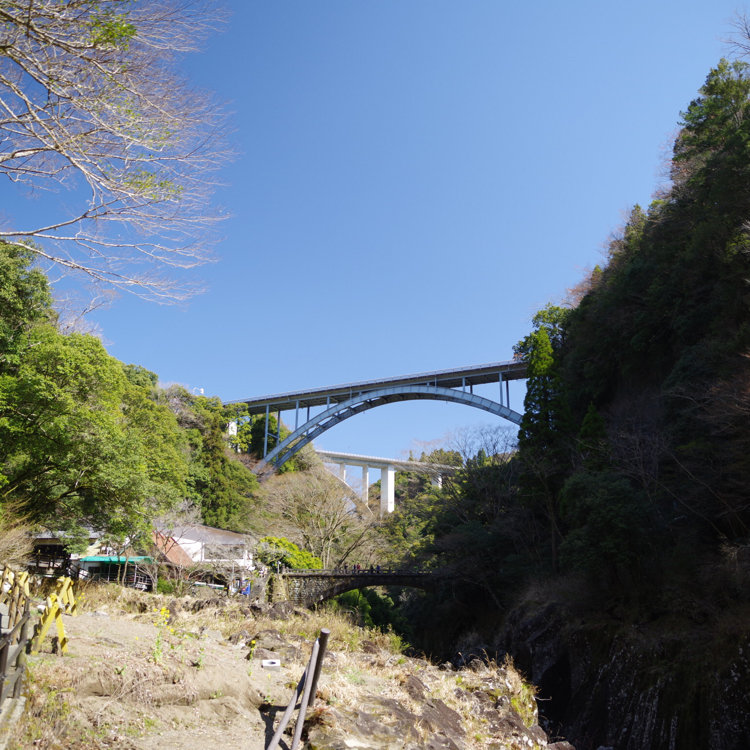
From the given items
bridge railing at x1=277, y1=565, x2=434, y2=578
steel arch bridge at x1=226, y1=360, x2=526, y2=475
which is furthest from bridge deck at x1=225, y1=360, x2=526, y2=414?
bridge railing at x1=277, y1=565, x2=434, y2=578

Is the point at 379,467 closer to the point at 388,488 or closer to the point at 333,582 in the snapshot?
the point at 388,488

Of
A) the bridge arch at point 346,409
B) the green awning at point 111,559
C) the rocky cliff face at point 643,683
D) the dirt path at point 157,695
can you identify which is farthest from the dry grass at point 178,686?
the bridge arch at point 346,409

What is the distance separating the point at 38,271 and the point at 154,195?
→ 1274 cm

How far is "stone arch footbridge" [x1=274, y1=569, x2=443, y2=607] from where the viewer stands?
25.3 m

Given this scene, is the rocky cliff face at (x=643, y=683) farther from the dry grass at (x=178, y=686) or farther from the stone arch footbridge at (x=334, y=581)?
the stone arch footbridge at (x=334, y=581)

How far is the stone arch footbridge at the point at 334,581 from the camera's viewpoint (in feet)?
83.0

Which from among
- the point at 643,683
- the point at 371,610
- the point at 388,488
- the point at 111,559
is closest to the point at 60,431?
the point at 111,559

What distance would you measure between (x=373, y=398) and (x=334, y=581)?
14.6 meters

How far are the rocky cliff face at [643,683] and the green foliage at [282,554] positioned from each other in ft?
42.6

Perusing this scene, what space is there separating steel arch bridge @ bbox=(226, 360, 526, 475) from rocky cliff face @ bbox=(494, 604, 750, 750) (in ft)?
61.5

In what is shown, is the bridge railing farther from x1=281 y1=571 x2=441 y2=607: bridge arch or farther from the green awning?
the green awning

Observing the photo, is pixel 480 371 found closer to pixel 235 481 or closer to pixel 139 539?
pixel 235 481

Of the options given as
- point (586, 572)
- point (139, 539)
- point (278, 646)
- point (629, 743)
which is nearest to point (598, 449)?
point (586, 572)

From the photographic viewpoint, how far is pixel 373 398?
3862 centimetres
